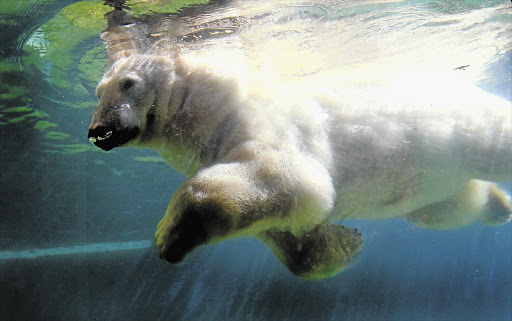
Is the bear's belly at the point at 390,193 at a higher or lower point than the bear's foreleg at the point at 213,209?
lower

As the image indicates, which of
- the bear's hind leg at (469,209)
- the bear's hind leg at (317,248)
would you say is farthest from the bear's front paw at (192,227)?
the bear's hind leg at (469,209)

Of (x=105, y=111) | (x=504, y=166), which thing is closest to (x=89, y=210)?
(x=105, y=111)

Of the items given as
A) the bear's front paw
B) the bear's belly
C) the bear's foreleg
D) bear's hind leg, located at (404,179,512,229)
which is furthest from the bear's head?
bear's hind leg, located at (404,179,512,229)

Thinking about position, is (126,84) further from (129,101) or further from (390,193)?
(390,193)

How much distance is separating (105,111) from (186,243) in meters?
1.41

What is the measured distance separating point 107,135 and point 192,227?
1198mm

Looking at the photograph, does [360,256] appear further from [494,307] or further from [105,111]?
[494,307]

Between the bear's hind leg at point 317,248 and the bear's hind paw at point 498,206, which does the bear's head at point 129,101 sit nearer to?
the bear's hind leg at point 317,248

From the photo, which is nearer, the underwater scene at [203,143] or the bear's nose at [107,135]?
the bear's nose at [107,135]

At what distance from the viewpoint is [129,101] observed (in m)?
2.83

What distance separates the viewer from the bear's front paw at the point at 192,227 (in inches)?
74.4

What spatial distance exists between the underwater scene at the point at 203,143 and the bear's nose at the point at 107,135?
0.01 metres

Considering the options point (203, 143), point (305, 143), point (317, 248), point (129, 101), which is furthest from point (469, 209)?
point (129, 101)

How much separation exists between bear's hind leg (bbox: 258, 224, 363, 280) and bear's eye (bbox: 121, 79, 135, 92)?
1.54 metres
